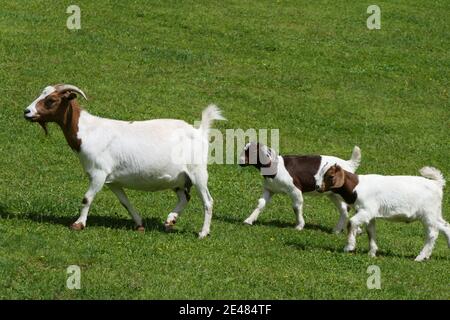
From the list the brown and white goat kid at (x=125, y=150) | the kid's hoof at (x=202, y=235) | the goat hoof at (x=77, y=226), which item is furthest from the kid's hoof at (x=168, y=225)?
the goat hoof at (x=77, y=226)

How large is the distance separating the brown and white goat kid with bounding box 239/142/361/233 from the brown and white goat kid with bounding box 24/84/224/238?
2498 millimetres

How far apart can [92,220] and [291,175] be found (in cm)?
417

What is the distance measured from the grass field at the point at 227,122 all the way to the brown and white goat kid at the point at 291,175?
0.48m

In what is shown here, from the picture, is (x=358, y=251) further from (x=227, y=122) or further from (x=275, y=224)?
(x=227, y=122)

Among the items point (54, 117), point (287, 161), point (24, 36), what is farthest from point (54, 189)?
point (24, 36)

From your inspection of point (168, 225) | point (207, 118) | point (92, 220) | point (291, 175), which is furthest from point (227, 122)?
point (168, 225)

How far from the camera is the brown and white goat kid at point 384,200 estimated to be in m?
15.8

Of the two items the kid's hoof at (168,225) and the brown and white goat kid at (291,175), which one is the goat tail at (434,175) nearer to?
the brown and white goat kid at (291,175)

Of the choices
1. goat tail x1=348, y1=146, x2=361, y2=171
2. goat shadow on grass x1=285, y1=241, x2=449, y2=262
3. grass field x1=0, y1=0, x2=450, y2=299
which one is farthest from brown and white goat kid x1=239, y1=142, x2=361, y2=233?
goat shadow on grass x1=285, y1=241, x2=449, y2=262

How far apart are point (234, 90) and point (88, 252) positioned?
53.5ft

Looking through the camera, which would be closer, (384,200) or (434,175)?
(384,200)

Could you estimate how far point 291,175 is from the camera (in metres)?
18.3

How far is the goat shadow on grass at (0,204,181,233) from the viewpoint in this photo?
16086 mm

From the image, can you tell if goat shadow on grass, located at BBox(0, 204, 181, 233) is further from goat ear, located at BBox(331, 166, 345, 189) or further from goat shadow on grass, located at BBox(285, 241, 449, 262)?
goat ear, located at BBox(331, 166, 345, 189)
